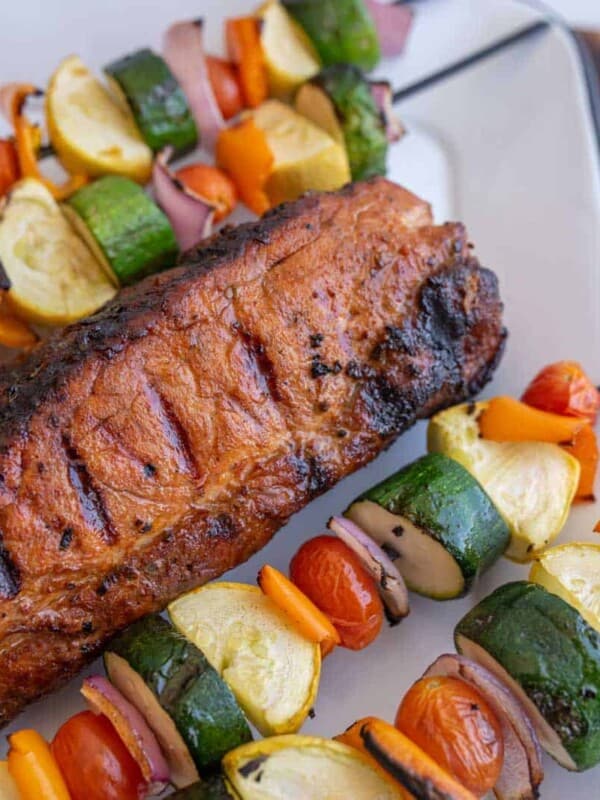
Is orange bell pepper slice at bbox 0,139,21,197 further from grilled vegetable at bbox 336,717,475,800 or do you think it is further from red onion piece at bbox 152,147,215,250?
grilled vegetable at bbox 336,717,475,800

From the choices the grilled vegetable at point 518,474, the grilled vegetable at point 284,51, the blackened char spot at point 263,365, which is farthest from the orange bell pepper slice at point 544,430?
the grilled vegetable at point 284,51

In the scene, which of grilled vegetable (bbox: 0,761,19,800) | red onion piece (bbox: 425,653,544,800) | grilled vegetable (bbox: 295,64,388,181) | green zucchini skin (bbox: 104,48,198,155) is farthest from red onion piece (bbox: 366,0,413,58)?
grilled vegetable (bbox: 0,761,19,800)

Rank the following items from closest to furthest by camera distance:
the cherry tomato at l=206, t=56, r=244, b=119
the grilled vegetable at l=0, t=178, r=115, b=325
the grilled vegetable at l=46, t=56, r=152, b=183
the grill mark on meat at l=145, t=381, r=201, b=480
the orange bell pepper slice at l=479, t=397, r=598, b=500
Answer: the grill mark on meat at l=145, t=381, r=201, b=480 < the orange bell pepper slice at l=479, t=397, r=598, b=500 < the grilled vegetable at l=0, t=178, r=115, b=325 < the grilled vegetable at l=46, t=56, r=152, b=183 < the cherry tomato at l=206, t=56, r=244, b=119

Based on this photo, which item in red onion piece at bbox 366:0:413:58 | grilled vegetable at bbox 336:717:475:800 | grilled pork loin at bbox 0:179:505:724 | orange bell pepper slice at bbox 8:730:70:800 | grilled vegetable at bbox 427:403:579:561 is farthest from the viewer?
red onion piece at bbox 366:0:413:58

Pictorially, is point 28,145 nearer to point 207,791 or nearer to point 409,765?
point 207,791

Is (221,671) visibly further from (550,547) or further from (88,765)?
(550,547)

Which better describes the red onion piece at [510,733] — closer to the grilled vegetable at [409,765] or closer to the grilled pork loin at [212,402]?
the grilled vegetable at [409,765]

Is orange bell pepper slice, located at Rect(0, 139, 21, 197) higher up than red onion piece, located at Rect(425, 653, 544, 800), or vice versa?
orange bell pepper slice, located at Rect(0, 139, 21, 197)
